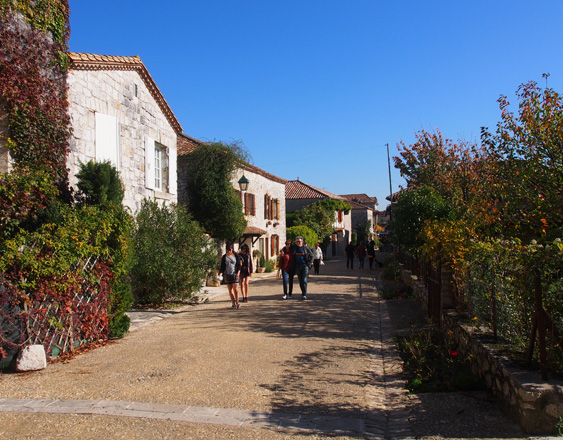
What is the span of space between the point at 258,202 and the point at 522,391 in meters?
22.7

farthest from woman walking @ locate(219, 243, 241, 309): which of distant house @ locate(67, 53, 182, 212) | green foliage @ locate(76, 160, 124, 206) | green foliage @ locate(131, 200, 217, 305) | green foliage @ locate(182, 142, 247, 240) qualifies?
green foliage @ locate(182, 142, 247, 240)

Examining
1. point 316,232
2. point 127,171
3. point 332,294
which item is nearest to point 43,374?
point 127,171

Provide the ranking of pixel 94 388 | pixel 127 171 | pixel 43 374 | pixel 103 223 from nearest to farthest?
pixel 94 388 < pixel 43 374 < pixel 103 223 < pixel 127 171

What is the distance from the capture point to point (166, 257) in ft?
38.1

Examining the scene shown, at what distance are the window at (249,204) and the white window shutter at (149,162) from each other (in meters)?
10.4

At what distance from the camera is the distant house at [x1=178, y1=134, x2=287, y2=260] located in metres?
21.0

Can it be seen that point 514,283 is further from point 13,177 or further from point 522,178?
point 13,177

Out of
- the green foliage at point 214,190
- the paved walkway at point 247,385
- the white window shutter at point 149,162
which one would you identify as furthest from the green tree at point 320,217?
the paved walkway at point 247,385

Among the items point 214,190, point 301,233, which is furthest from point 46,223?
point 301,233

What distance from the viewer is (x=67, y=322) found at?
686 centimetres

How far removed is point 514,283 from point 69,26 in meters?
9.41

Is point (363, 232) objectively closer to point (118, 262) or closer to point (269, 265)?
point (269, 265)

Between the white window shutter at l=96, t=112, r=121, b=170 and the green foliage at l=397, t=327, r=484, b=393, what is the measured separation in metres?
7.25

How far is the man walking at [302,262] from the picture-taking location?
495 inches
